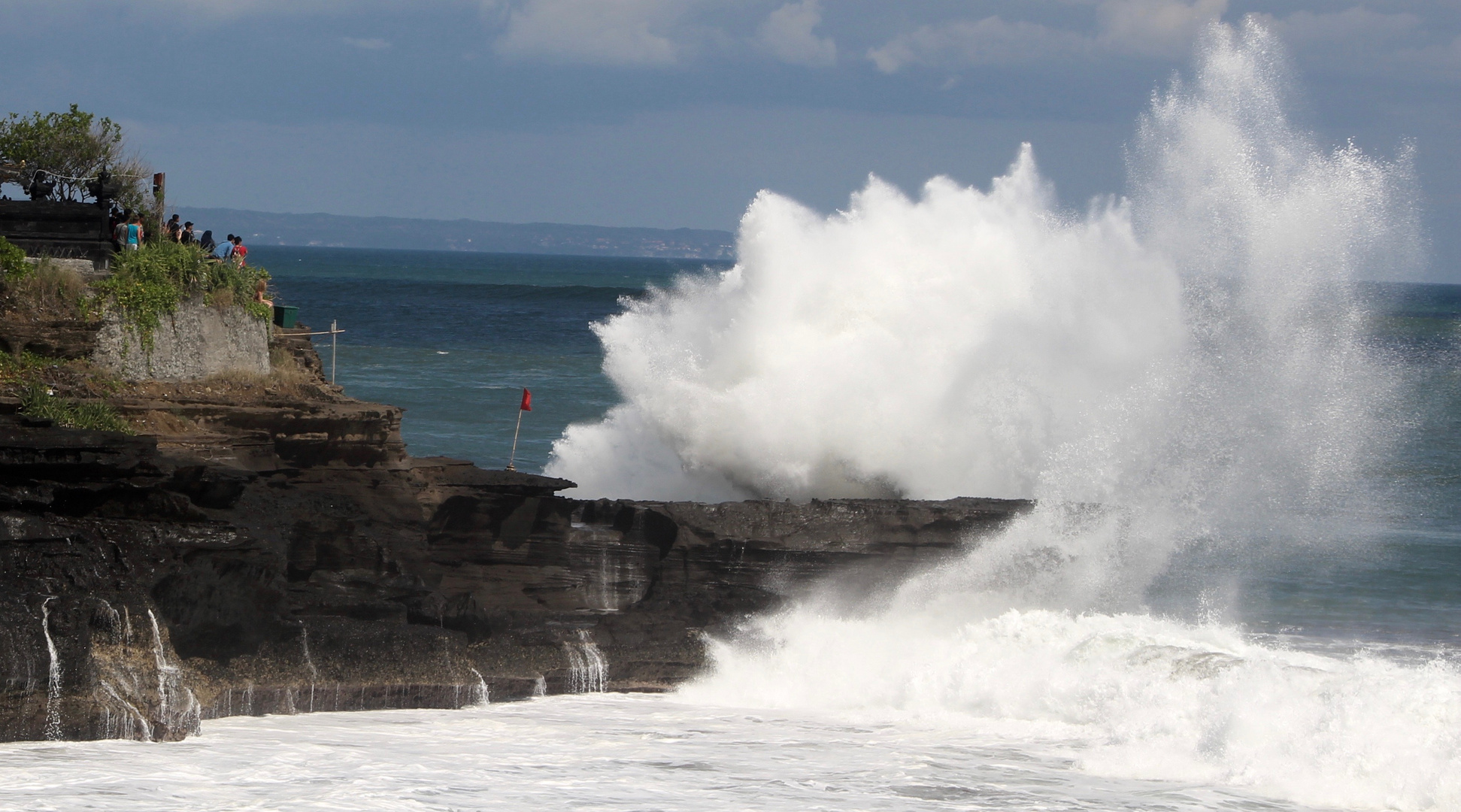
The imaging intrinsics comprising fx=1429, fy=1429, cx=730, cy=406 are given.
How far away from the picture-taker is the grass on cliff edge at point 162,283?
13781 millimetres

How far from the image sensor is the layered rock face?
37.8 feet

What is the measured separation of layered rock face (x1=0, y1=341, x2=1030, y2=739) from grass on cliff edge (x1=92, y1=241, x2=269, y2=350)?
3.28 feet

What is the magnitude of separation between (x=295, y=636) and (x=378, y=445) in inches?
80.5

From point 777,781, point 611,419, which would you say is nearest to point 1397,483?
point 611,419

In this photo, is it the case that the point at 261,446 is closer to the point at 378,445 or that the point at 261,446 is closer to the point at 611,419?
the point at 378,445

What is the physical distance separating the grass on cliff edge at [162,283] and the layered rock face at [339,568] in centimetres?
100

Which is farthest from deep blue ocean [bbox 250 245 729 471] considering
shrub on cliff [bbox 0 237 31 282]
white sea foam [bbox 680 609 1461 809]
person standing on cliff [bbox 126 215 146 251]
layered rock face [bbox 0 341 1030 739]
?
white sea foam [bbox 680 609 1461 809]

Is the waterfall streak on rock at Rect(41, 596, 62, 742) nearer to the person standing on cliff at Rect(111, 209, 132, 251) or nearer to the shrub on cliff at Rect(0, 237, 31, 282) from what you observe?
the shrub on cliff at Rect(0, 237, 31, 282)

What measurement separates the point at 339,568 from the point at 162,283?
135 inches

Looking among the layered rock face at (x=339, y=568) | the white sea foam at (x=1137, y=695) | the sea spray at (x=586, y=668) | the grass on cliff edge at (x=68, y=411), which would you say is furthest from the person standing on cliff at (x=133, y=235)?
the white sea foam at (x=1137, y=695)

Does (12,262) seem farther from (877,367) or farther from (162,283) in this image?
(877,367)

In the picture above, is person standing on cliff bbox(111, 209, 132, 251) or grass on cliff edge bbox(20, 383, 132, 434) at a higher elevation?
person standing on cliff bbox(111, 209, 132, 251)

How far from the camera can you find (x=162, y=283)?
1395 cm

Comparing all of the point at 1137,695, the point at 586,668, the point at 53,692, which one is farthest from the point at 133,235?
the point at 1137,695
